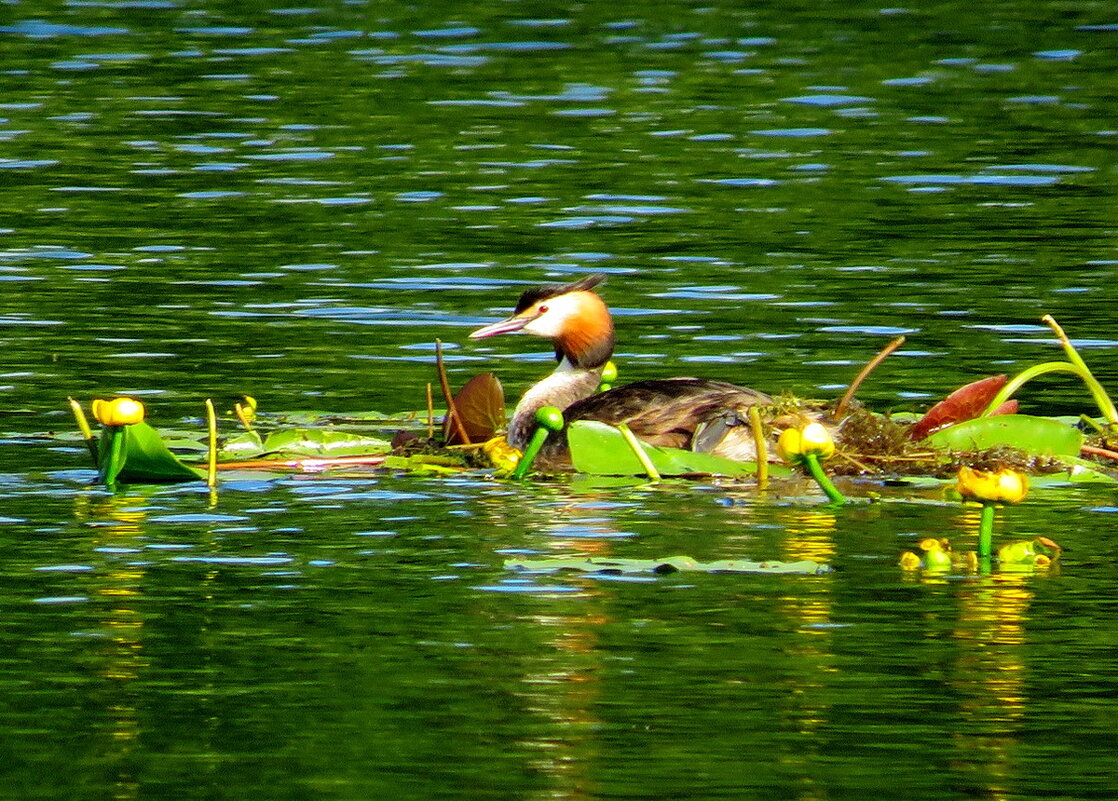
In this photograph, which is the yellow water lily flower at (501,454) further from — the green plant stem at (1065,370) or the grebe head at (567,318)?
the green plant stem at (1065,370)

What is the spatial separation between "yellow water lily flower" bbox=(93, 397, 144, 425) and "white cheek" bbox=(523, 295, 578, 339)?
8.59 ft

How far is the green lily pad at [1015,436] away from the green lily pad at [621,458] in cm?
77

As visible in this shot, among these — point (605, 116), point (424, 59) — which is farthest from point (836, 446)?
point (424, 59)

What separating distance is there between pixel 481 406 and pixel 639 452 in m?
1.03

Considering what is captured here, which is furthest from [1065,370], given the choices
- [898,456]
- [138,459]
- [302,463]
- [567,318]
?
[138,459]

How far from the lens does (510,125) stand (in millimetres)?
25750

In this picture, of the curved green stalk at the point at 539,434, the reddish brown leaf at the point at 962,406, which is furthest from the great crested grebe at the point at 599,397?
the reddish brown leaf at the point at 962,406

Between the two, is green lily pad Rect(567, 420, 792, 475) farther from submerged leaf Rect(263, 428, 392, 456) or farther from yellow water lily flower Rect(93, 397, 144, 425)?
yellow water lily flower Rect(93, 397, 144, 425)

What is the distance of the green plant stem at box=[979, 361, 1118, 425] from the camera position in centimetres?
1167

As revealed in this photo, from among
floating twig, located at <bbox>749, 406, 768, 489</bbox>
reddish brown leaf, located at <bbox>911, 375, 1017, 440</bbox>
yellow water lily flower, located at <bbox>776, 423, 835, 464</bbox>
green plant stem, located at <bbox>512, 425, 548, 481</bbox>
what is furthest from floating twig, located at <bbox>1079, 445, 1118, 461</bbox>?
green plant stem, located at <bbox>512, 425, 548, 481</bbox>

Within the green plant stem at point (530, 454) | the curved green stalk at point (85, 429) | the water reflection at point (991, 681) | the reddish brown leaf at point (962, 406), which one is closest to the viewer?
the water reflection at point (991, 681)

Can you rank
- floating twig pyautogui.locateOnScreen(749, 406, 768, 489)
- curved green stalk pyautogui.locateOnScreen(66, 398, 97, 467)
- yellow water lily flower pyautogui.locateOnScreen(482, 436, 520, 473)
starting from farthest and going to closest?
1. yellow water lily flower pyautogui.locateOnScreen(482, 436, 520, 473)
2. curved green stalk pyautogui.locateOnScreen(66, 398, 97, 467)
3. floating twig pyautogui.locateOnScreen(749, 406, 768, 489)

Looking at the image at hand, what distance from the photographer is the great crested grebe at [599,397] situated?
12.0m

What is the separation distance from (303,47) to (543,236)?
42.9 feet
